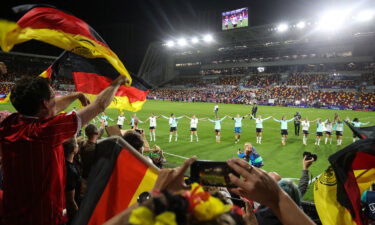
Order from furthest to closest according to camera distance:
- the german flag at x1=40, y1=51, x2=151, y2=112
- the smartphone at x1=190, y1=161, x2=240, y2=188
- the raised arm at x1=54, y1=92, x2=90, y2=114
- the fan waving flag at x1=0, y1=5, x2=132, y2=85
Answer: the german flag at x1=40, y1=51, x2=151, y2=112
the fan waving flag at x1=0, y1=5, x2=132, y2=85
the raised arm at x1=54, y1=92, x2=90, y2=114
the smartphone at x1=190, y1=161, x2=240, y2=188

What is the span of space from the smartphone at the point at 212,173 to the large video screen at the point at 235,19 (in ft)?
172

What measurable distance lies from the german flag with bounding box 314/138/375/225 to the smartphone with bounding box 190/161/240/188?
152 cm

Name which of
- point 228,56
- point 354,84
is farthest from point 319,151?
point 228,56

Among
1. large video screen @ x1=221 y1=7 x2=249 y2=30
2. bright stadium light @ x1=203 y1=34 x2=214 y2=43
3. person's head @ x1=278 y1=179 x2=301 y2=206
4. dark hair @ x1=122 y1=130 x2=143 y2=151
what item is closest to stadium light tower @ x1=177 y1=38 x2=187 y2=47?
bright stadium light @ x1=203 y1=34 x2=214 y2=43

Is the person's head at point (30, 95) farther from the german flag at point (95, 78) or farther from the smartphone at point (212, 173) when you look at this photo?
the german flag at point (95, 78)

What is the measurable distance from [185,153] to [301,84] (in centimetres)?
4630

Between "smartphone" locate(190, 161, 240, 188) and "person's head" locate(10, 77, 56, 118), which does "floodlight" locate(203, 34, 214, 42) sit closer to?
"person's head" locate(10, 77, 56, 118)

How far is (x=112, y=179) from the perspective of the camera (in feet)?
7.28

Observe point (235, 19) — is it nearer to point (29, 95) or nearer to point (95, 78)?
point (95, 78)

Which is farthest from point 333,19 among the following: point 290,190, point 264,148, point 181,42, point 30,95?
point 30,95

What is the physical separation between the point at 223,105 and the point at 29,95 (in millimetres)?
42694

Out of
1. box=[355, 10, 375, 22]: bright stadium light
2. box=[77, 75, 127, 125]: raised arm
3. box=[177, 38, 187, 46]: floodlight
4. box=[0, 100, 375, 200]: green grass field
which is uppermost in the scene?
box=[177, 38, 187, 46]: floodlight

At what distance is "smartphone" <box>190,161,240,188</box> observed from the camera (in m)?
1.61

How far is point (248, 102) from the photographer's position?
4728cm
